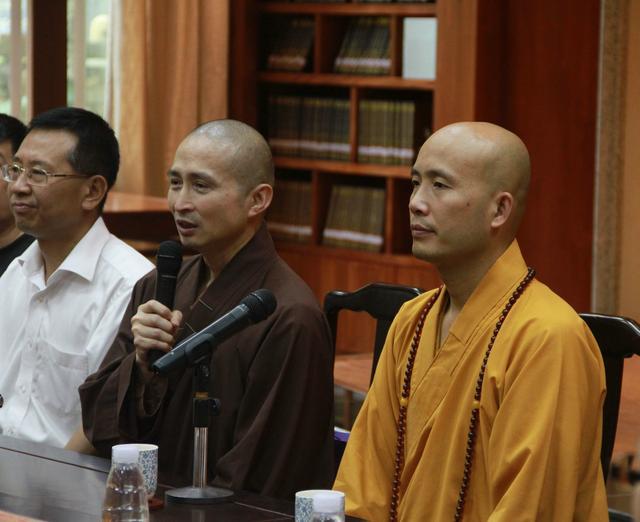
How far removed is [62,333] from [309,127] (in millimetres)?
3842

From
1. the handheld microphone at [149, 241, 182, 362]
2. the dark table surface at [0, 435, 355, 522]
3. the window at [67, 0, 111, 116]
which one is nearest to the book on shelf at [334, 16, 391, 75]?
the window at [67, 0, 111, 116]

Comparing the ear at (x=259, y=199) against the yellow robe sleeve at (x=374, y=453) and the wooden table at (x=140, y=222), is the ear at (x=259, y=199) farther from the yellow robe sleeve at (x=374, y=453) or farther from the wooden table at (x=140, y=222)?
the wooden table at (x=140, y=222)

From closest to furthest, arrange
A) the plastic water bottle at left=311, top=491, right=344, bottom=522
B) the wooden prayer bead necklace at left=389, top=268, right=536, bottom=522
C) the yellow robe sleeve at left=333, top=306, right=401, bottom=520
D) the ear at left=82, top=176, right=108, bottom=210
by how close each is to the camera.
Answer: the plastic water bottle at left=311, top=491, right=344, bottom=522 → the wooden prayer bead necklace at left=389, top=268, right=536, bottom=522 → the yellow robe sleeve at left=333, top=306, right=401, bottom=520 → the ear at left=82, top=176, right=108, bottom=210

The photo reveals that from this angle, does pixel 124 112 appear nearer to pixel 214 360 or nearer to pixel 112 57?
pixel 112 57

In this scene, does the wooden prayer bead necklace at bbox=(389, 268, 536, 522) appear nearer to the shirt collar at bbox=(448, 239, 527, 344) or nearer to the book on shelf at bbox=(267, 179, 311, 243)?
the shirt collar at bbox=(448, 239, 527, 344)

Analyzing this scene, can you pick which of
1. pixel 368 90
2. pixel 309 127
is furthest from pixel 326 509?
pixel 309 127

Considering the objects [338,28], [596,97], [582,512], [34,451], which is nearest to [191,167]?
[34,451]

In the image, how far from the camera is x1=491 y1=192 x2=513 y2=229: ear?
2303mm

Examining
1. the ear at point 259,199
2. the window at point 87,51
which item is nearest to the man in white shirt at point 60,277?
the ear at point 259,199

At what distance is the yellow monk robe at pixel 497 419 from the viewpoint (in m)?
2.13

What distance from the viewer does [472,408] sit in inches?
87.6

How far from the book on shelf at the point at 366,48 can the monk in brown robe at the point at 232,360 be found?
371cm

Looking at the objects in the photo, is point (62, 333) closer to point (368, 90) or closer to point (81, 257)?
point (81, 257)

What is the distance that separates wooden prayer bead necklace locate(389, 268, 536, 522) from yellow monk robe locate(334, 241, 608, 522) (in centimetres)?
1
